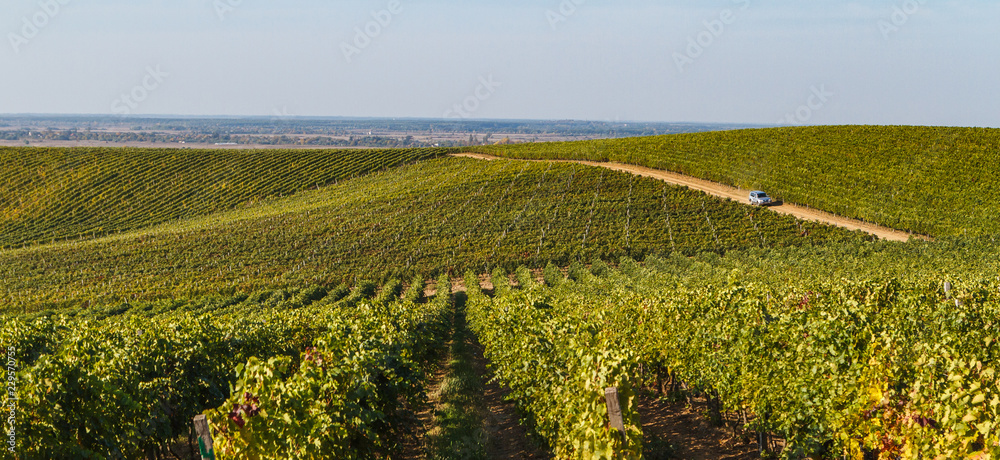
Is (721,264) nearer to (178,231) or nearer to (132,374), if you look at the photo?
(132,374)

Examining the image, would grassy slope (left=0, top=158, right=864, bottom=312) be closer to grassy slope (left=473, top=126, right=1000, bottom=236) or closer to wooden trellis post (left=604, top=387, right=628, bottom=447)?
grassy slope (left=473, top=126, right=1000, bottom=236)

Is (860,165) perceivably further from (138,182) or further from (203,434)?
(138,182)

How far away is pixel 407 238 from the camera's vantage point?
4703cm

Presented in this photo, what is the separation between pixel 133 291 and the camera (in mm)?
37156

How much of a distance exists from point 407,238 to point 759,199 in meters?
27.4

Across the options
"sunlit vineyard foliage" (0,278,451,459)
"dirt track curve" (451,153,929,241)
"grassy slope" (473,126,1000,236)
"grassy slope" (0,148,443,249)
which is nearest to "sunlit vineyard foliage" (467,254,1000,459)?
"sunlit vineyard foliage" (0,278,451,459)

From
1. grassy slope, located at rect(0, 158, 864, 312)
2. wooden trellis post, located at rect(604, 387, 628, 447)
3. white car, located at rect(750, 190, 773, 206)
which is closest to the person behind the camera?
wooden trellis post, located at rect(604, 387, 628, 447)

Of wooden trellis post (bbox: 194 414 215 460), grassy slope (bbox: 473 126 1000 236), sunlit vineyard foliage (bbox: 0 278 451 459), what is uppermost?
grassy slope (bbox: 473 126 1000 236)

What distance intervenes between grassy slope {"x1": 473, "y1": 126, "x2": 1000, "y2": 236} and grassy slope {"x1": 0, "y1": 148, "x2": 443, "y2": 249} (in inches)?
1048

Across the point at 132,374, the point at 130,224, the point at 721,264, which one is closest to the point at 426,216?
the point at 721,264

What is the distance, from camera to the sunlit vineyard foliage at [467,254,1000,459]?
696 centimetres

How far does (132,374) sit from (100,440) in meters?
1.54

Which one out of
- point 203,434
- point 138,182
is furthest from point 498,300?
point 138,182

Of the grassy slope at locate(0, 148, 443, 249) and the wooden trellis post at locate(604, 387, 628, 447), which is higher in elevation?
the wooden trellis post at locate(604, 387, 628, 447)
